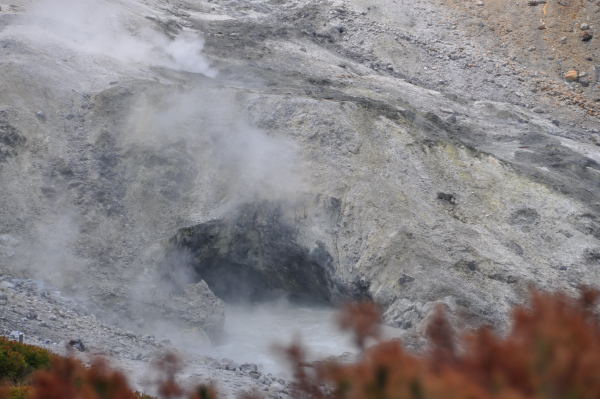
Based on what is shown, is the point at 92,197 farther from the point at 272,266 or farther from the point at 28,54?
the point at 28,54

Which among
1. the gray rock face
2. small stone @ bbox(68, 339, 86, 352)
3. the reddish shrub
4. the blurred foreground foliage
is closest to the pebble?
the gray rock face

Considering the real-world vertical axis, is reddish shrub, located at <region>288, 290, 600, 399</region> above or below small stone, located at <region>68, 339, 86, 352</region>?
above

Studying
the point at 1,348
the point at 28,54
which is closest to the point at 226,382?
the point at 1,348

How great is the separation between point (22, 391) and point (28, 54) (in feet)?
59.3

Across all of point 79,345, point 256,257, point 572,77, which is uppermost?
point 572,77

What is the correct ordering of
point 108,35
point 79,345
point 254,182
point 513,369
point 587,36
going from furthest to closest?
point 587,36, point 108,35, point 254,182, point 79,345, point 513,369

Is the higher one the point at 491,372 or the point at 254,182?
the point at 491,372

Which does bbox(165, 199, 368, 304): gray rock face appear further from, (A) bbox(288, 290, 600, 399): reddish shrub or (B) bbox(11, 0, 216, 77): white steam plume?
(A) bbox(288, 290, 600, 399): reddish shrub

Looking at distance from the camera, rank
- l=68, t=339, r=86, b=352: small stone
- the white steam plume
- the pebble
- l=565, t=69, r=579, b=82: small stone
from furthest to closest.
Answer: the pebble → l=565, t=69, r=579, b=82: small stone → the white steam plume → l=68, t=339, r=86, b=352: small stone

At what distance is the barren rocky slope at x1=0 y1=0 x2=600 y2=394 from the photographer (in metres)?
18.5

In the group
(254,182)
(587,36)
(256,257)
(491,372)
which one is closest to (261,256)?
(256,257)

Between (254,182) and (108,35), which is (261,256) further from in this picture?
(108,35)

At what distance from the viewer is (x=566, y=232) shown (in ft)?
68.4

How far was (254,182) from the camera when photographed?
21.1m
